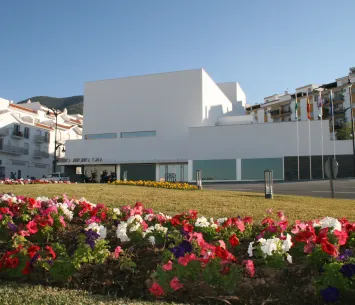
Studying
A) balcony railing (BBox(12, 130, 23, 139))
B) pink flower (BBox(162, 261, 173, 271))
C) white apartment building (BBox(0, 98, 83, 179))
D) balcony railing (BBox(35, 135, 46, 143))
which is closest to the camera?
pink flower (BBox(162, 261, 173, 271))

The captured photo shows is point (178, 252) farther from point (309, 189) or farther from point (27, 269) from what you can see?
point (309, 189)

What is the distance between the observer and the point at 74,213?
21.9 ft

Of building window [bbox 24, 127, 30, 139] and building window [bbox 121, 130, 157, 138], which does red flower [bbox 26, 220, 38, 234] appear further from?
building window [bbox 24, 127, 30, 139]

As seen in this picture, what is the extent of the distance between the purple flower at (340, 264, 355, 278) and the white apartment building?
198 ft

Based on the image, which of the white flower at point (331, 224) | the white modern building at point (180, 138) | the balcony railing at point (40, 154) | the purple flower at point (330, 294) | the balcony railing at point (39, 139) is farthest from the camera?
the balcony railing at point (39, 139)

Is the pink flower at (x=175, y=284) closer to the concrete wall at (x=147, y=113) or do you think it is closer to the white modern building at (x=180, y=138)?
the white modern building at (x=180, y=138)

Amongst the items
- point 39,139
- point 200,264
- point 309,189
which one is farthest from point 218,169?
point 200,264

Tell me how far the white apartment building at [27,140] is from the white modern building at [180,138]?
12165 mm

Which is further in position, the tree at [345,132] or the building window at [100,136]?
the tree at [345,132]

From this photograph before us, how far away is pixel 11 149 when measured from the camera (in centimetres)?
5938

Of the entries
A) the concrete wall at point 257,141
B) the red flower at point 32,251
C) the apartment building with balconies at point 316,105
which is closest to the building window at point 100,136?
the concrete wall at point 257,141

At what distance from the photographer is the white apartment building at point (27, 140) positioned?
193 ft

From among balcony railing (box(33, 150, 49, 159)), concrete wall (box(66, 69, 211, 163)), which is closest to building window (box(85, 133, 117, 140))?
concrete wall (box(66, 69, 211, 163))

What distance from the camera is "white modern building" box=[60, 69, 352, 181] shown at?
42.0 m
